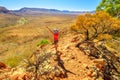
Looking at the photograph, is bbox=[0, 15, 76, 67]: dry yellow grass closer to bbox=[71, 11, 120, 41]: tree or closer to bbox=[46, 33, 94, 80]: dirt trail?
bbox=[46, 33, 94, 80]: dirt trail

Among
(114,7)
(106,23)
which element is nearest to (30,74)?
(106,23)

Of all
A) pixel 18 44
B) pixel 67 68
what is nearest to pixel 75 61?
pixel 67 68

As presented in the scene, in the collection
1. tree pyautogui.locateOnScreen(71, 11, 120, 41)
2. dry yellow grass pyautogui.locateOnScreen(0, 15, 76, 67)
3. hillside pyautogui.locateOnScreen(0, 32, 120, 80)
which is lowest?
dry yellow grass pyautogui.locateOnScreen(0, 15, 76, 67)

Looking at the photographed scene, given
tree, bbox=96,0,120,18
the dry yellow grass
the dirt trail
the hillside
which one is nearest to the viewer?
the hillside

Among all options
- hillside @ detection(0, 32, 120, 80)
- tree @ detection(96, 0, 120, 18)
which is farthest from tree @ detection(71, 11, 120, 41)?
tree @ detection(96, 0, 120, 18)

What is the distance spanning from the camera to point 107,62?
2020 centimetres

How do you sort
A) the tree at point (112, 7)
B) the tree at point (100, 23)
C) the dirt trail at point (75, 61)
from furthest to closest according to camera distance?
1. the tree at point (112, 7)
2. the tree at point (100, 23)
3. the dirt trail at point (75, 61)

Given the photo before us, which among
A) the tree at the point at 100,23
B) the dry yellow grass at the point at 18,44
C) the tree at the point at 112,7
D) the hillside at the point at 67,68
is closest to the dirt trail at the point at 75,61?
the hillside at the point at 67,68

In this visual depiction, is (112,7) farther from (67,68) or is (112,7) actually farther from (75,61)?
(67,68)

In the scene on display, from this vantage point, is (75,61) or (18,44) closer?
(75,61)

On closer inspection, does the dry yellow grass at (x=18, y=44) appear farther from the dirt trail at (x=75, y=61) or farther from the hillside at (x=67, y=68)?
the dirt trail at (x=75, y=61)

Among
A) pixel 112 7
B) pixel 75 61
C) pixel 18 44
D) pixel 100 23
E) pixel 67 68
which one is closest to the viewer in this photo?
pixel 67 68

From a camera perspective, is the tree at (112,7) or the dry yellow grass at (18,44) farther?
the tree at (112,7)

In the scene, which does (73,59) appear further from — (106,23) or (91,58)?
(106,23)
